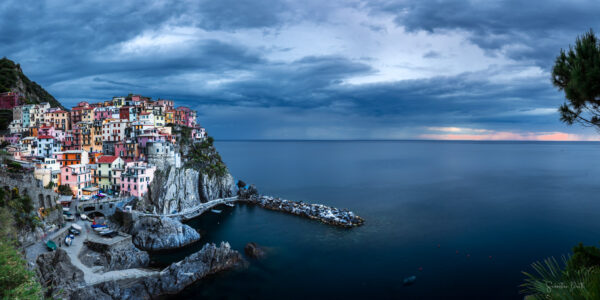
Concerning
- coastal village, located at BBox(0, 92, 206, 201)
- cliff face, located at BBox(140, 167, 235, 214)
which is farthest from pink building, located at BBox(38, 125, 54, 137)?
cliff face, located at BBox(140, 167, 235, 214)

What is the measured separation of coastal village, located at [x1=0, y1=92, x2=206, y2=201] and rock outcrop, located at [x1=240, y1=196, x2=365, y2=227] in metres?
18.5

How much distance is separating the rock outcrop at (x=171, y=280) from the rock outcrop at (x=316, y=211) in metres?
18.5

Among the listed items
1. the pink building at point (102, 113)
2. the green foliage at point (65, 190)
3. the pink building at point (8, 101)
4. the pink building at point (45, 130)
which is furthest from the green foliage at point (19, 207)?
the pink building at point (8, 101)

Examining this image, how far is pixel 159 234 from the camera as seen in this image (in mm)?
38844

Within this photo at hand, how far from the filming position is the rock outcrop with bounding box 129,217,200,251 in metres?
37.8

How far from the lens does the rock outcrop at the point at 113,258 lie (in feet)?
99.1

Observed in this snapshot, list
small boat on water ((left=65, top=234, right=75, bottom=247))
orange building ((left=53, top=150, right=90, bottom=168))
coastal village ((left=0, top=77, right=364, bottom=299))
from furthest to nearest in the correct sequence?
orange building ((left=53, top=150, right=90, bottom=168)), small boat on water ((left=65, top=234, right=75, bottom=247)), coastal village ((left=0, top=77, right=364, bottom=299))

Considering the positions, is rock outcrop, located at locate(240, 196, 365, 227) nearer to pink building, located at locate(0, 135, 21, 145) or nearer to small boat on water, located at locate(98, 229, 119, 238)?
small boat on water, located at locate(98, 229, 119, 238)

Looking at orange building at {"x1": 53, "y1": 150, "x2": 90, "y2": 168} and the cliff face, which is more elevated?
orange building at {"x1": 53, "y1": 150, "x2": 90, "y2": 168}

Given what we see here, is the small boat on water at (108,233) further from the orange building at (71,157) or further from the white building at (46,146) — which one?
the white building at (46,146)

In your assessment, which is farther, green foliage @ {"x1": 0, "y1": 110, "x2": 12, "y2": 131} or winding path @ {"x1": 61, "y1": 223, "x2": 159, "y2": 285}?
green foliage @ {"x1": 0, "y1": 110, "x2": 12, "y2": 131}

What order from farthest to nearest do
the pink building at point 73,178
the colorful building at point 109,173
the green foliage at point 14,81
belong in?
the green foliage at point 14,81
the colorful building at point 109,173
the pink building at point 73,178

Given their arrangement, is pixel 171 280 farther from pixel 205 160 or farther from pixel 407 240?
pixel 205 160

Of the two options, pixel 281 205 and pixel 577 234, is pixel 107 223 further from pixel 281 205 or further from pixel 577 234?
pixel 577 234
